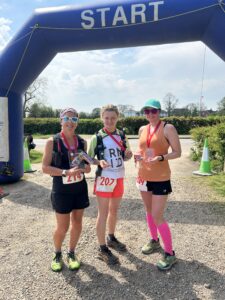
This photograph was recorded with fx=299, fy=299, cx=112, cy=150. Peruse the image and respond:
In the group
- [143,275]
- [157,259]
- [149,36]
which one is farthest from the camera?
[149,36]

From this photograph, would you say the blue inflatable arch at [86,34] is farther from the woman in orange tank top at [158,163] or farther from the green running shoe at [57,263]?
the green running shoe at [57,263]

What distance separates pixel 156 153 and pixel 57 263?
1758mm

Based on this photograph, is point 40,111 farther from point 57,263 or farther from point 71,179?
point 71,179

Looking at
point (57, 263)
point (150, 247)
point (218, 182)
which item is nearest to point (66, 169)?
point (57, 263)

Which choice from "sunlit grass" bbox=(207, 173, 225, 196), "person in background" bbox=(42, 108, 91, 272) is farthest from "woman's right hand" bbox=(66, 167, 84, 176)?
"sunlit grass" bbox=(207, 173, 225, 196)

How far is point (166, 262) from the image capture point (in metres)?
3.54

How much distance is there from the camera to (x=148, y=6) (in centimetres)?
574

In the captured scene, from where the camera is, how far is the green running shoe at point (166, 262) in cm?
350

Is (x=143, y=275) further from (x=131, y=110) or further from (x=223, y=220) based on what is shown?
(x=131, y=110)

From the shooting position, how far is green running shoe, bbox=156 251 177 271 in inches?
138

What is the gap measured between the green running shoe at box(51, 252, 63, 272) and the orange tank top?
1.40 meters

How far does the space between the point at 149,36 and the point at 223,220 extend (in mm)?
3830

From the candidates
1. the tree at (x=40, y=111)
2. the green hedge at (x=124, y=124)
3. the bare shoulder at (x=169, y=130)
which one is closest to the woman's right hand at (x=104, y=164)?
the bare shoulder at (x=169, y=130)

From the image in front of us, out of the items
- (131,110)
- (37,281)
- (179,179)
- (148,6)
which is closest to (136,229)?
(37,281)
